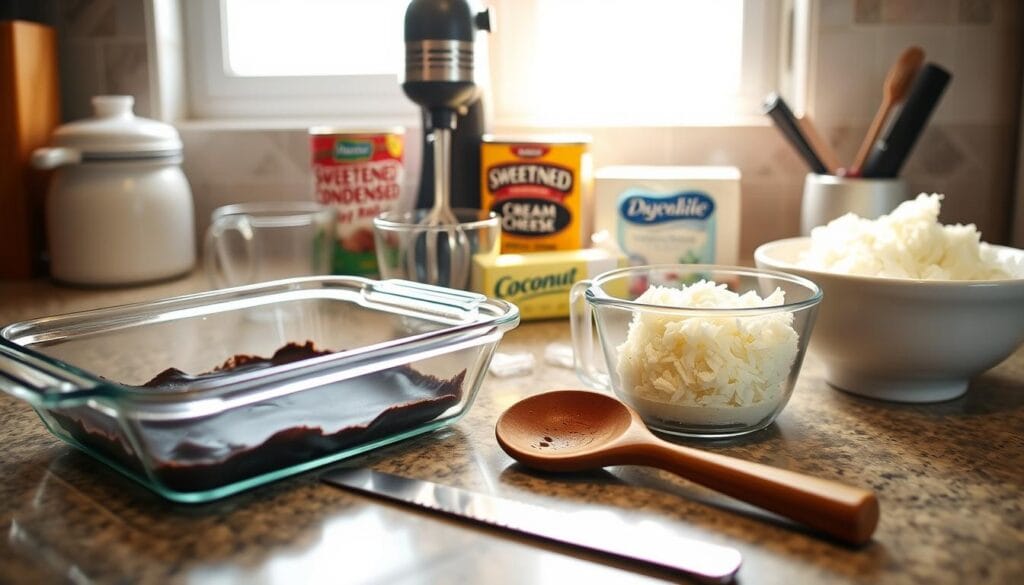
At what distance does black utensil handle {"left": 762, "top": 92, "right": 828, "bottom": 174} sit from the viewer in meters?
1.08

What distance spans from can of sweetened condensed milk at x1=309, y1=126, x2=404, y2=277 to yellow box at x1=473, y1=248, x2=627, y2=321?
22 cm

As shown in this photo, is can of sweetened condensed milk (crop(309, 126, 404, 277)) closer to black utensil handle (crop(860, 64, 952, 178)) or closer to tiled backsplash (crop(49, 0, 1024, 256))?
tiled backsplash (crop(49, 0, 1024, 256))

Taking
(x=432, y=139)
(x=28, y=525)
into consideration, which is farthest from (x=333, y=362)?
(x=432, y=139)

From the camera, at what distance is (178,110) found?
1441mm

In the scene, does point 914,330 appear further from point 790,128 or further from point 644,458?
point 790,128

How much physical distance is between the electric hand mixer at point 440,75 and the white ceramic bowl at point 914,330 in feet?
1.18

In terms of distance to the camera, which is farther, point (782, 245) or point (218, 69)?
point (218, 69)

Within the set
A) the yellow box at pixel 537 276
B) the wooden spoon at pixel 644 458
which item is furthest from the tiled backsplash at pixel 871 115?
the wooden spoon at pixel 644 458

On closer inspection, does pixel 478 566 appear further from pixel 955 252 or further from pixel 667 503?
pixel 955 252

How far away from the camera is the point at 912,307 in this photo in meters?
0.69

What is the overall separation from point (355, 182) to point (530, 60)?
411 mm

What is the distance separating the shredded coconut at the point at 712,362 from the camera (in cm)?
61

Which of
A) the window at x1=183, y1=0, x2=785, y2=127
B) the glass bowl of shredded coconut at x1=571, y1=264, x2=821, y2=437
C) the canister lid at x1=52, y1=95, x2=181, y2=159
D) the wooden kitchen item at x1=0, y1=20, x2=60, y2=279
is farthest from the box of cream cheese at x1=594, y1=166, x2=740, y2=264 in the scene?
the wooden kitchen item at x1=0, y1=20, x2=60, y2=279

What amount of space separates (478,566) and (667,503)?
0.13 meters
